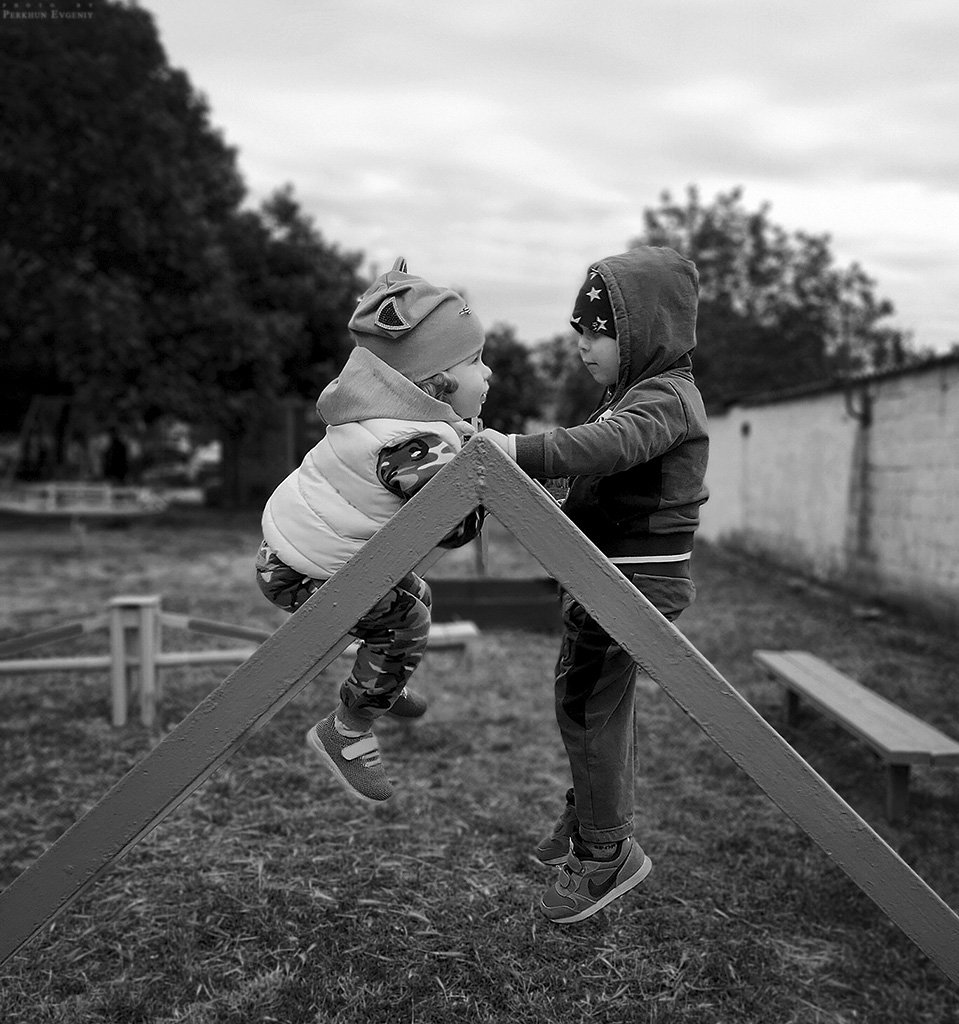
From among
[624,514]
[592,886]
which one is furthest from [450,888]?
[624,514]

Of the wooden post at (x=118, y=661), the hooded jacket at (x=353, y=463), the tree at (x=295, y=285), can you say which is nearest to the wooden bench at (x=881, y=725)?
the hooded jacket at (x=353, y=463)

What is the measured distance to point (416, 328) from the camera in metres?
2.12

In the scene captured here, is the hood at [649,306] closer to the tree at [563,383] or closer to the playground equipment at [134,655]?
the playground equipment at [134,655]

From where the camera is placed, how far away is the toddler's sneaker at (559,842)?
8.14 ft

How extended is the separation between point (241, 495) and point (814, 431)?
1550 centimetres

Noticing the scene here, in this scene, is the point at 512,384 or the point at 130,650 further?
the point at 512,384

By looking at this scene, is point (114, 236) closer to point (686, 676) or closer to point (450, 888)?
point (450, 888)

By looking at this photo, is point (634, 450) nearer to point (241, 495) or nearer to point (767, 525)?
point (767, 525)

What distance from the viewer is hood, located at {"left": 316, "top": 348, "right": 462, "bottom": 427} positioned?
208 centimetres

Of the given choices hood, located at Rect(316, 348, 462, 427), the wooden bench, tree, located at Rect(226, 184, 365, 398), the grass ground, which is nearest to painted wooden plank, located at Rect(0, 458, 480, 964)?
hood, located at Rect(316, 348, 462, 427)

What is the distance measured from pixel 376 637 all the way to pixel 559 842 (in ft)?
2.43

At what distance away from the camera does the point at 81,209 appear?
1623 centimetres

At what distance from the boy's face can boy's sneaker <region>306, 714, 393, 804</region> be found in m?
0.93

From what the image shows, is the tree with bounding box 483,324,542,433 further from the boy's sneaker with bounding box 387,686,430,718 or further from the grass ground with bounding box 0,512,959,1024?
the boy's sneaker with bounding box 387,686,430,718
